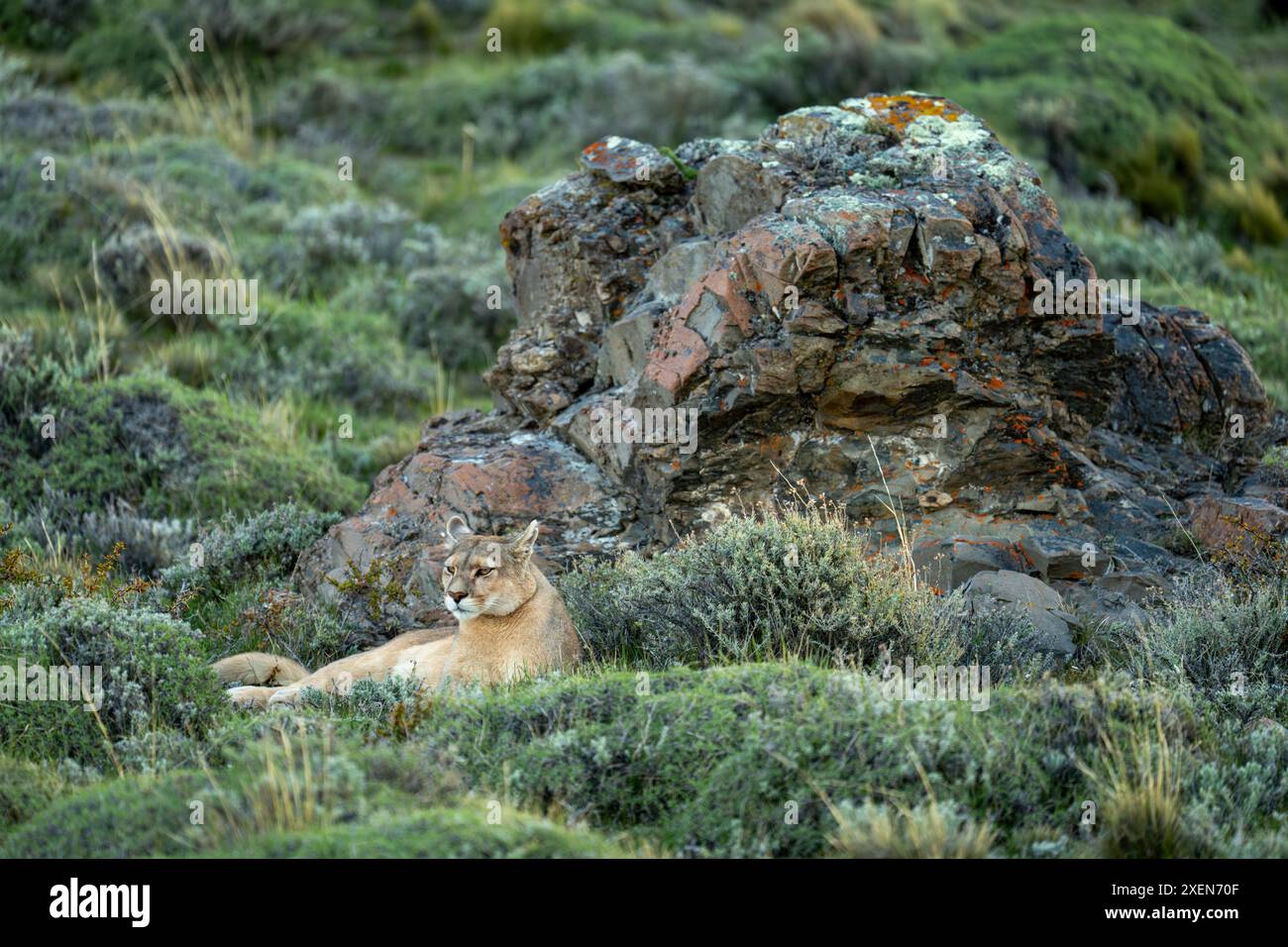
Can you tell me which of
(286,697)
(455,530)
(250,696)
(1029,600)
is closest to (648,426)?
(455,530)

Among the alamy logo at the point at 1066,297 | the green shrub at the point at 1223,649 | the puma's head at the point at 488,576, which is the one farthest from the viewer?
the alamy logo at the point at 1066,297

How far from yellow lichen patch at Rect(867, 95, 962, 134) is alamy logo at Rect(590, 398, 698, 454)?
267 cm

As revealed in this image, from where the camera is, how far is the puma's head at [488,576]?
274 inches

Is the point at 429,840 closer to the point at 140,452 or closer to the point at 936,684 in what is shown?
the point at 936,684

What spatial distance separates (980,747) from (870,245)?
132 inches

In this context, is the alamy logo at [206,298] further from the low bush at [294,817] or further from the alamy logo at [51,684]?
the low bush at [294,817]

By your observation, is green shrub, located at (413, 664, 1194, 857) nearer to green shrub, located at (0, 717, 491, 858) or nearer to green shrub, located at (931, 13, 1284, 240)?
green shrub, located at (0, 717, 491, 858)

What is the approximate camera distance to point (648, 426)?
310 inches

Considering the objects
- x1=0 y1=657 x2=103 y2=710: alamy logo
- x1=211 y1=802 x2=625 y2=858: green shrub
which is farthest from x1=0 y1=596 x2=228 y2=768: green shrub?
x1=211 y1=802 x2=625 y2=858: green shrub

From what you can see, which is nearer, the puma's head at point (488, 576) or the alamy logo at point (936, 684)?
the alamy logo at point (936, 684)
